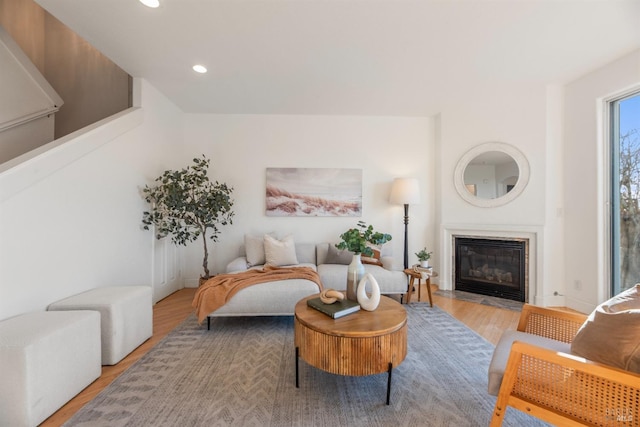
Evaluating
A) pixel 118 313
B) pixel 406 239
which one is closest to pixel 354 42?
pixel 406 239

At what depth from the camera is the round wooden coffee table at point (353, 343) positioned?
5.17ft

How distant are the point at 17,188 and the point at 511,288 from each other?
16.8 ft

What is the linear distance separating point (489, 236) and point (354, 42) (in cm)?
308

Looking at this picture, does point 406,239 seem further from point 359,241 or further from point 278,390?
point 278,390

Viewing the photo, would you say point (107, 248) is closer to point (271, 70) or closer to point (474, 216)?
point (271, 70)

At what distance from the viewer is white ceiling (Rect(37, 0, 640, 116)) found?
1.98 m

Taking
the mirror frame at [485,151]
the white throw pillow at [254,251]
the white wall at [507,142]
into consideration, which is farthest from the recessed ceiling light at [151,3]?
the mirror frame at [485,151]

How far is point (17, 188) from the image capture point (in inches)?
69.7

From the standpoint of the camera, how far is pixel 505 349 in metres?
1.48

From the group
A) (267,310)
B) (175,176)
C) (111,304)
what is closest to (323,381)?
(267,310)

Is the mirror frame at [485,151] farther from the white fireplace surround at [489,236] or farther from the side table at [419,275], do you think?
the side table at [419,275]

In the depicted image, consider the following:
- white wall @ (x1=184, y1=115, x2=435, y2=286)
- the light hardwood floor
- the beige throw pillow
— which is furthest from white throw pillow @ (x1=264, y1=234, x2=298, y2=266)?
the beige throw pillow

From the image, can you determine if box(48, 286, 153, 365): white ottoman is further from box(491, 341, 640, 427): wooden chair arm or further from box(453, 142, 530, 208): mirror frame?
box(453, 142, 530, 208): mirror frame

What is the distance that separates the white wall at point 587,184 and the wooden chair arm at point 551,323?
2.07 meters
